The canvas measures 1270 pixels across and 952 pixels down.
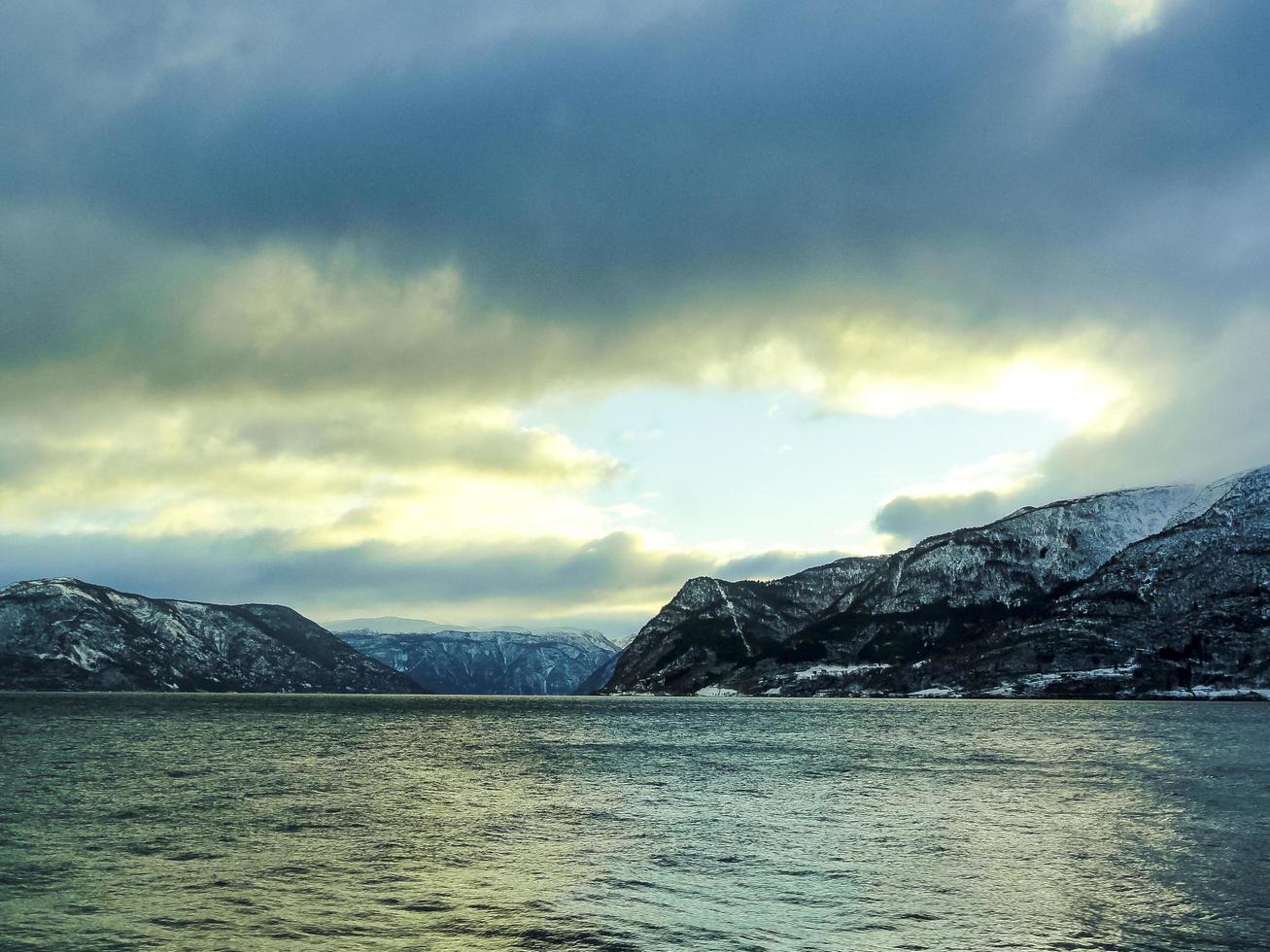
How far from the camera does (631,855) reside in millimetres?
50656

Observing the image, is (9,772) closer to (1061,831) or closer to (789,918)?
(789,918)

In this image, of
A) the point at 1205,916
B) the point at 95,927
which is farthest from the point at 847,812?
the point at 95,927

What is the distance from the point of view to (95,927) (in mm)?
34062

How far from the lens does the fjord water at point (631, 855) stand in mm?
34312

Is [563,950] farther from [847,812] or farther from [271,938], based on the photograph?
[847,812]

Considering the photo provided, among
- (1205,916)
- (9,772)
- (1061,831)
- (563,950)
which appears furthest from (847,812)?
(9,772)

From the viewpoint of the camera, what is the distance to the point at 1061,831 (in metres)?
58.2

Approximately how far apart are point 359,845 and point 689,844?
18.3 metres

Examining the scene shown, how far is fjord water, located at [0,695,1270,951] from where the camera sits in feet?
113

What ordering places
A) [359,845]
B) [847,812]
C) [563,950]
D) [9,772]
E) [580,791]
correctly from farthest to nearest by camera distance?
[9,772] → [580,791] → [847,812] → [359,845] → [563,950]

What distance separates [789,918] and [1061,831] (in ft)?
98.9

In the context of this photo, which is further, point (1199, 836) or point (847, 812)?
point (847, 812)

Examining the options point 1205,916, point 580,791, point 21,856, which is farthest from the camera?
point 580,791

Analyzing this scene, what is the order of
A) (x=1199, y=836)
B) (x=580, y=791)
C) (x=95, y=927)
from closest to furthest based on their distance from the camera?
(x=95, y=927), (x=1199, y=836), (x=580, y=791)
